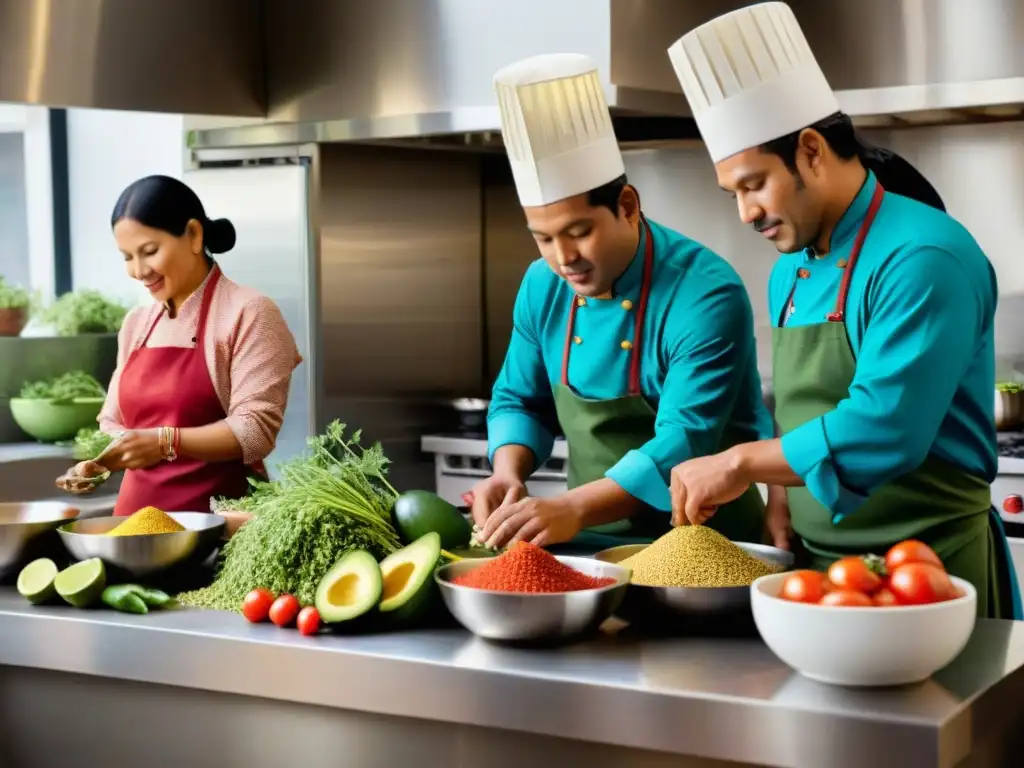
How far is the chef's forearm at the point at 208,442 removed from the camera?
2.86m

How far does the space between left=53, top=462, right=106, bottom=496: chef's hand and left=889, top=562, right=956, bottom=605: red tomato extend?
4.76 feet

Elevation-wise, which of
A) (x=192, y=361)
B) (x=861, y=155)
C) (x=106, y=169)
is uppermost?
(x=106, y=169)

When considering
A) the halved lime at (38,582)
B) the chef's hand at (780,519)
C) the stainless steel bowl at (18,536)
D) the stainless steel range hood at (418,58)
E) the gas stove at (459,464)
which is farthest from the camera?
the gas stove at (459,464)

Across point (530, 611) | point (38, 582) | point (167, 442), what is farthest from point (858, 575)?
point (167, 442)

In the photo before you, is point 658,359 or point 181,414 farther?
point 181,414

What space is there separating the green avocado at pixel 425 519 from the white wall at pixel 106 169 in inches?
112

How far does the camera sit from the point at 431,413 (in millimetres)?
4496

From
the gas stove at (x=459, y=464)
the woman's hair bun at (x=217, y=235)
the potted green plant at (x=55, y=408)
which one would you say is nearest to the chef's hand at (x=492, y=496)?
the woman's hair bun at (x=217, y=235)

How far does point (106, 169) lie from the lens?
497 cm

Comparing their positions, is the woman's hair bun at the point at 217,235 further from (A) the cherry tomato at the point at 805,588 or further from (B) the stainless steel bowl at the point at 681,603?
(A) the cherry tomato at the point at 805,588

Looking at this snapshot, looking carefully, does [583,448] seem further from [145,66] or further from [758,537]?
[145,66]

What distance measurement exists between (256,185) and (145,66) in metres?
0.49

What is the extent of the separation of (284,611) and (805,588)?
0.72 metres

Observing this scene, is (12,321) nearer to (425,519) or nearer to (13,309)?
(13,309)
